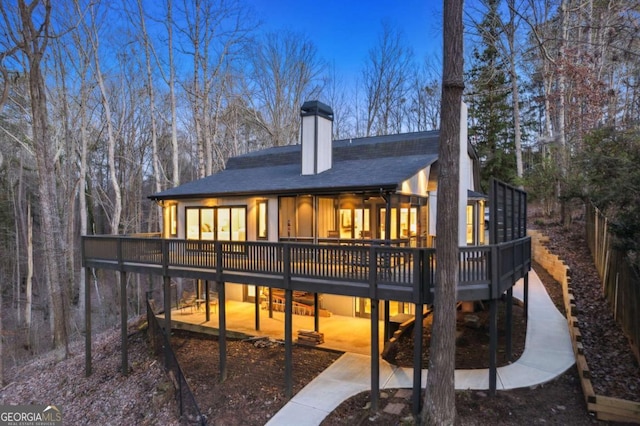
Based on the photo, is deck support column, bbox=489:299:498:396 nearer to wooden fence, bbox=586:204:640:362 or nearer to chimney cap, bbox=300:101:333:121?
wooden fence, bbox=586:204:640:362

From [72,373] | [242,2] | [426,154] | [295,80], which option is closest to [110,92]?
[242,2]

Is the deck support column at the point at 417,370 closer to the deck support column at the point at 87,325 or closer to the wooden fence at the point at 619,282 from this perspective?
the wooden fence at the point at 619,282

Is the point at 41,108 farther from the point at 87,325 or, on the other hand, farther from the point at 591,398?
the point at 591,398

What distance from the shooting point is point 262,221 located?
11977 millimetres

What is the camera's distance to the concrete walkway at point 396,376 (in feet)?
22.3

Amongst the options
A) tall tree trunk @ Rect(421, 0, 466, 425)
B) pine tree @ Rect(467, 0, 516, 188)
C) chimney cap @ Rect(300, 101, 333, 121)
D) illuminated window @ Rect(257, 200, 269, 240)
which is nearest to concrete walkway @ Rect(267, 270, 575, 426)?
tall tree trunk @ Rect(421, 0, 466, 425)

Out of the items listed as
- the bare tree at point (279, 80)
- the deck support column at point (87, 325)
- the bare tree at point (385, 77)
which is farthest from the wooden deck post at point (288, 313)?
the bare tree at point (385, 77)

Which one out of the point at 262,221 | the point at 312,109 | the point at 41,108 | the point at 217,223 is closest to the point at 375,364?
the point at 262,221

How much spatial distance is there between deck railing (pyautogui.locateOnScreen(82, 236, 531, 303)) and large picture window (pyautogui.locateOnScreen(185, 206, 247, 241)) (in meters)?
2.67

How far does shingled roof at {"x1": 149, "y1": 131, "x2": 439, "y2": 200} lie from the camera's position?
9656 mm

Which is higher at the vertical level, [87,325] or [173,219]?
[173,219]

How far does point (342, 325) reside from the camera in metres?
11.3

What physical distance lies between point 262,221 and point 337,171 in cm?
294

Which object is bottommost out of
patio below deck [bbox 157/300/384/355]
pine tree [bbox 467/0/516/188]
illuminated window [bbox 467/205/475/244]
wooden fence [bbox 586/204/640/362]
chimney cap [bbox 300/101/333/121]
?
patio below deck [bbox 157/300/384/355]
